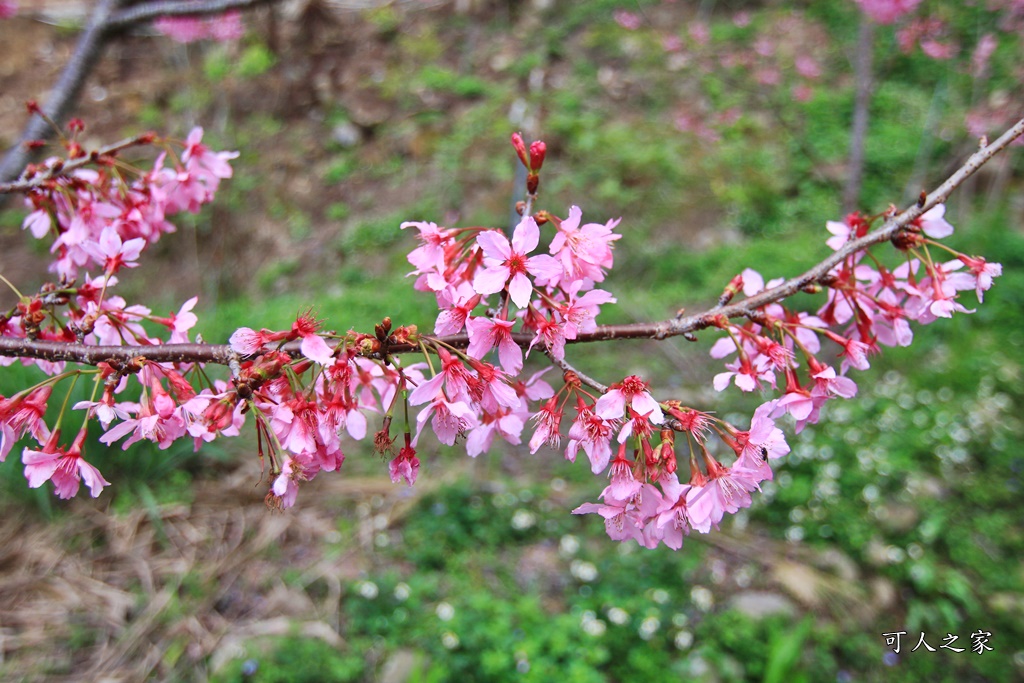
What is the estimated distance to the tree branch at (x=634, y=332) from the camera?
845mm

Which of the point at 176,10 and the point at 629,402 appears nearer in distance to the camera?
the point at 629,402

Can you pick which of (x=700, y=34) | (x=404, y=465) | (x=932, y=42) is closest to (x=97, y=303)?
(x=404, y=465)

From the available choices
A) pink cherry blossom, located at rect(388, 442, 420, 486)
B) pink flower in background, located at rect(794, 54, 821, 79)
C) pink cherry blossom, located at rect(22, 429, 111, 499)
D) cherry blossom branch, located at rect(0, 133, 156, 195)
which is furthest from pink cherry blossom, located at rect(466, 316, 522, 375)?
pink flower in background, located at rect(794, 54, 821, 79)

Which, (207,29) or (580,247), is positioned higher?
(580,247)

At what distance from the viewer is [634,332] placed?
933 mm

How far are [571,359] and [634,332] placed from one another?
104 inches

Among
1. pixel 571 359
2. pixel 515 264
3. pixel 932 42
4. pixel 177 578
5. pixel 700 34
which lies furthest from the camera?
pixel 700 34

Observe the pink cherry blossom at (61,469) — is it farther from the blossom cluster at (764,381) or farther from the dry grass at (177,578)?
the dry grass at (177,578)

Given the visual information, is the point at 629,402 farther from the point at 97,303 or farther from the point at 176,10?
the point at 176,10

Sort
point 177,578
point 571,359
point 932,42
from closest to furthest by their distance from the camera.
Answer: point 177,578, point 571,359, point 932,42

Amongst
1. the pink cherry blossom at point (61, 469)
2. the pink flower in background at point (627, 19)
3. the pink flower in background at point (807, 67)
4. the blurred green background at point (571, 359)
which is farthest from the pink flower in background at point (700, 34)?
the pink cherry blossom at point (61, 469)

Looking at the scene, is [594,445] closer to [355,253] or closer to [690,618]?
[690,618]

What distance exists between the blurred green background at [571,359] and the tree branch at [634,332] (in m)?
1.48

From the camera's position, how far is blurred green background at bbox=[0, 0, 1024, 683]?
7.29 feet
